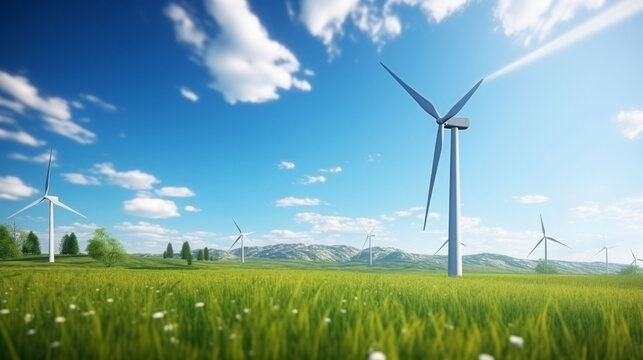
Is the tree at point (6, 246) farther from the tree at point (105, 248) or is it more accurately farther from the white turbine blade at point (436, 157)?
the white turbine blade at point (436, 157)

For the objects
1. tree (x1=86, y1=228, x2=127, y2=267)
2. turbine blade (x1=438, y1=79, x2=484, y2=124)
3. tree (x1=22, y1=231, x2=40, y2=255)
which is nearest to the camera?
turbine blade (x1=438, y1=79, x2=484, y2=124)

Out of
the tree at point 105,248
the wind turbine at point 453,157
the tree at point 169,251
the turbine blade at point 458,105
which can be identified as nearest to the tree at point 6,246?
the tree at point 105,248

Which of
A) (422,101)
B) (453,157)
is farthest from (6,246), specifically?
(453,157)

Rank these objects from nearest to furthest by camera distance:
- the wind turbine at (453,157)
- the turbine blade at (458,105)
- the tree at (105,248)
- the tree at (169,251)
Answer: the wind turbine at (453,157), the turbine blade at (458,105), the tree at (105,248), the tree at (169,251)

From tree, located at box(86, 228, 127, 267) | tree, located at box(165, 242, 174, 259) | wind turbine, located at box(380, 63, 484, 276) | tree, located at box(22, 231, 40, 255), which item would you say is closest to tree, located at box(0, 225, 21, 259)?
tree, located at box(86, 228, 127, 267)

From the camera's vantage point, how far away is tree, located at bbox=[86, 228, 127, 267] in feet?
316

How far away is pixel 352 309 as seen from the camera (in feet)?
17.7

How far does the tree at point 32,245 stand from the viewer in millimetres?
155000

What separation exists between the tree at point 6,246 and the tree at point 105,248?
2655 cm

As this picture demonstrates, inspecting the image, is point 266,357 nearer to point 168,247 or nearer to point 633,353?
point 633,353

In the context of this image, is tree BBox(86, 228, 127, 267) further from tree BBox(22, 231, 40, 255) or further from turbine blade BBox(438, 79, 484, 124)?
turbine blade BBox(438, 79, 484, 124)

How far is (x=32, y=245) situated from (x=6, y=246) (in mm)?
73058

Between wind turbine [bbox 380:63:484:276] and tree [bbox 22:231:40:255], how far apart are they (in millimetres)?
187511

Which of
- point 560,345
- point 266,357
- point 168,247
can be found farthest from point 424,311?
point 168,247
